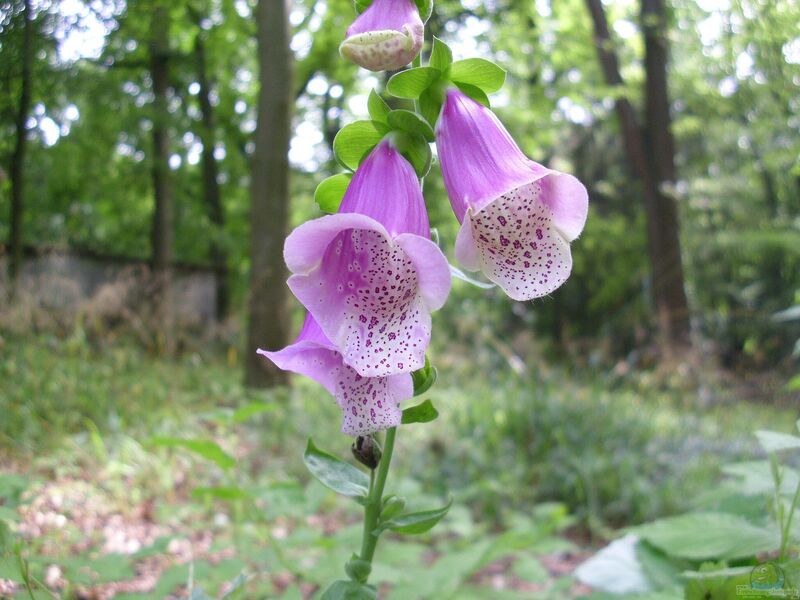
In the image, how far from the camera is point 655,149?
8.41 meters

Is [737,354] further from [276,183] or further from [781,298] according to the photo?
[276,183]

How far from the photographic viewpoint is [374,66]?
737 millimetres

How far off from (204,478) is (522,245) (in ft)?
8.82

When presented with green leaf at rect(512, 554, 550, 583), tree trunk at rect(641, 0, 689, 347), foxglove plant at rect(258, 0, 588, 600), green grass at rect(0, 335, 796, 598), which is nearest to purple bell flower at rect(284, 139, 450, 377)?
foxglove plant at rect(258, 0, 588, 600)

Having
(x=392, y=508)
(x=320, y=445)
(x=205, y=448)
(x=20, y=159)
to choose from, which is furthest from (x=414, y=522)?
(x=320, y=445)

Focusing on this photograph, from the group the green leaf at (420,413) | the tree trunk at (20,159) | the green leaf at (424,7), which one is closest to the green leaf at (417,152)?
the green leaf at (424,7)

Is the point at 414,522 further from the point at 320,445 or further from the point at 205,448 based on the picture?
the point at 320,445

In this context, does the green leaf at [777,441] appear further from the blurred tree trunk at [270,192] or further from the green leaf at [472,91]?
the blurred tree trunk at [270,192]

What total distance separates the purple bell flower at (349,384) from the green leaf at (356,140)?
0.76 feet

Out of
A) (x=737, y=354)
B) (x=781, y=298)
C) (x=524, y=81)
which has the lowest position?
(x=737, y=354)

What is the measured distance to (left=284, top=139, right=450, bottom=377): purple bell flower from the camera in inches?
26.8

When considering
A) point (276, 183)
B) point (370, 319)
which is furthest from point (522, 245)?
point (276, 183)

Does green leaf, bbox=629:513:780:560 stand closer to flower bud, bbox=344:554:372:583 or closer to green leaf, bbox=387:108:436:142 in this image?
flower bud, bbox=344:554:372:583
